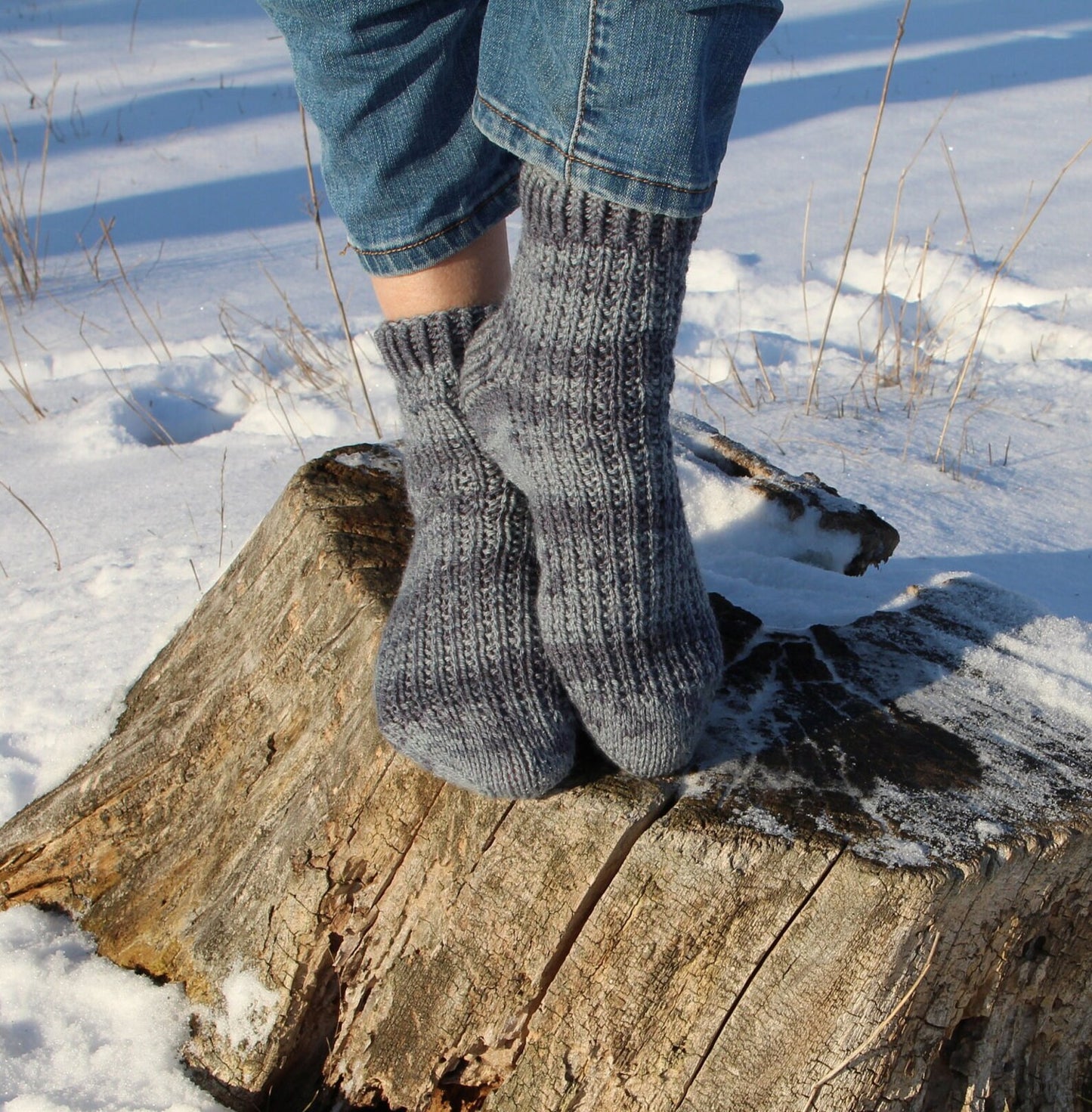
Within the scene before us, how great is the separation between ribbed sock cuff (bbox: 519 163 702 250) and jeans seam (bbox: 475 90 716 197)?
0.07 ft

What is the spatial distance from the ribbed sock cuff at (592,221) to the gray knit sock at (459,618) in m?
0.18

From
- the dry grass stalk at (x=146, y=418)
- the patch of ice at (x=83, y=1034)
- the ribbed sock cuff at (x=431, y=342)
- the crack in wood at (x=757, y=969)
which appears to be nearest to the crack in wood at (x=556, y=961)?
Result: the crack in wood at (x=757, y=969)

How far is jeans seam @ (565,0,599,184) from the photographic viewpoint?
Result: 0.71m

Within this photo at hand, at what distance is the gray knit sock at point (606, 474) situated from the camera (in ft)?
2.67

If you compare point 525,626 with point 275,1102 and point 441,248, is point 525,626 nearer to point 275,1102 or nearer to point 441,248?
point 441,248

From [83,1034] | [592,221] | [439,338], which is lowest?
[83,1034]

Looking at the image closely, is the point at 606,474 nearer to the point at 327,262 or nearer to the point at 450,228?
the point at 450,228

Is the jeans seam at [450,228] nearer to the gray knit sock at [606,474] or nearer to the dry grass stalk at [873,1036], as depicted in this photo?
the gray knit sock at [606,474]

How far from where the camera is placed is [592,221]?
0.77m

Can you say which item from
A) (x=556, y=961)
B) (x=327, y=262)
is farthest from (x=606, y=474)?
(x=327, y=262)

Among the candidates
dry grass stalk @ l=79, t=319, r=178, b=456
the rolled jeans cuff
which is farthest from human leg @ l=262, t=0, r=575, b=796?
dry grass stalk @ l=79, t=319, r=178, b=456

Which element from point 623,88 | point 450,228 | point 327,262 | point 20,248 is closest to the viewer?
point 623,88

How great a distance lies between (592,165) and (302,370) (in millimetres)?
1830

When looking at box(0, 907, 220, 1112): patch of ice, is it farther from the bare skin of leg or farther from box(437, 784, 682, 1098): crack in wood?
the bare skin of leg
